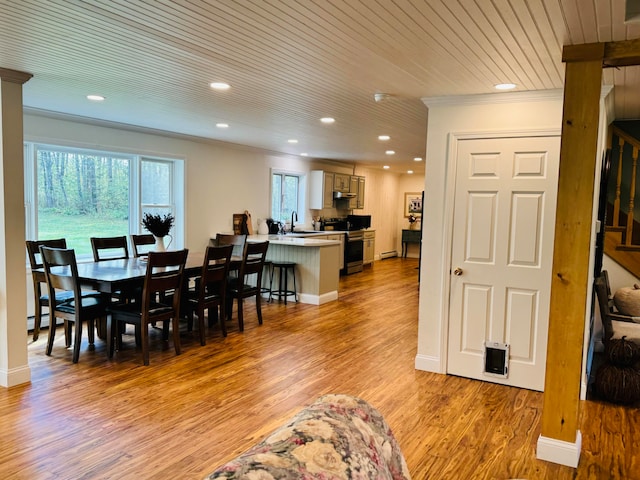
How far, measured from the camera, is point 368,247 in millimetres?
10656

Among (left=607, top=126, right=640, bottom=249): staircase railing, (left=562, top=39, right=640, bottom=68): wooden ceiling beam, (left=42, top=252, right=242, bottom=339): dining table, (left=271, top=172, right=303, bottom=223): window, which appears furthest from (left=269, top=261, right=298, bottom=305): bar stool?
(left=562, top=39, right=640, bottom=68): wooden ceiling beam

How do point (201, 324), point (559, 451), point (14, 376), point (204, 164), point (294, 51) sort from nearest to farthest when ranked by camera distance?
point (559, 451)
point (294, 51)
point (14, 376)
point (201, 324)
point (204, 164)

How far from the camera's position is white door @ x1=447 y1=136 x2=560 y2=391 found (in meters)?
3.61

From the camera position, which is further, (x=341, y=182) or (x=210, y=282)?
(x=341, y=182)

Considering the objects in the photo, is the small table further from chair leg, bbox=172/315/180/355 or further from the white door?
chair leg, bbox=172/315/180/355

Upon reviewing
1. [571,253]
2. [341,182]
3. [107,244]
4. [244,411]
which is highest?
[341,182]

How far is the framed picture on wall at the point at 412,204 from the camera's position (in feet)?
42.0

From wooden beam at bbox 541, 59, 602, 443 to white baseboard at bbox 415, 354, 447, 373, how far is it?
1426 millimetres

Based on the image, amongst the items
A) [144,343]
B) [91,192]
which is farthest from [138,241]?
[144,343]

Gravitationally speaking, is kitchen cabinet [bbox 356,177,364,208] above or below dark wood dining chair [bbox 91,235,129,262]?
above

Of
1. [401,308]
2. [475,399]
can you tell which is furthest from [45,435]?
[401,308]

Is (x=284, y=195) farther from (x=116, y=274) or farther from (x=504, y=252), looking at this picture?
(x=504, y=252)

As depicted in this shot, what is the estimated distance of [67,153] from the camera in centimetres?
541

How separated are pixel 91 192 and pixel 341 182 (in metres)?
5.45
